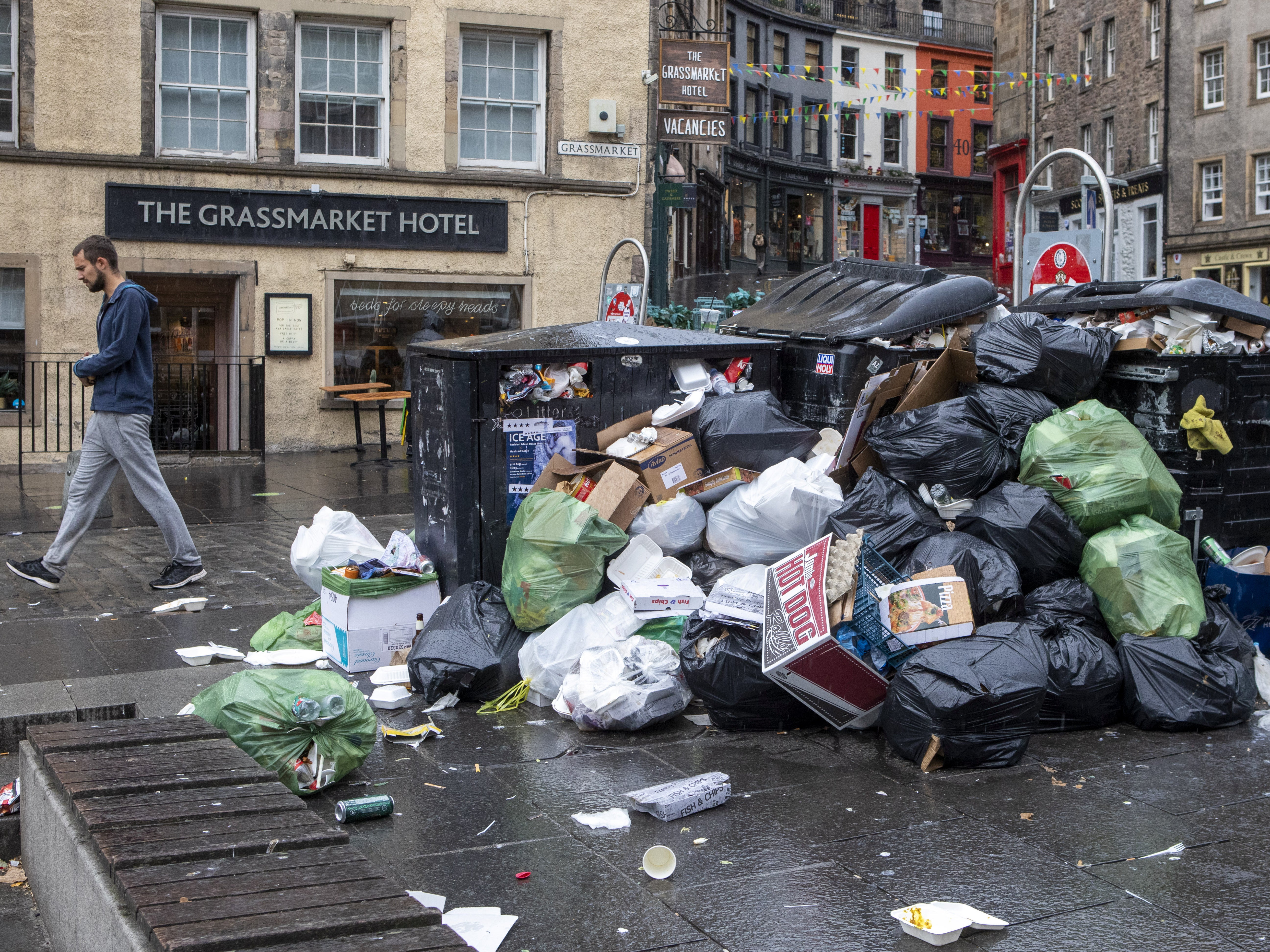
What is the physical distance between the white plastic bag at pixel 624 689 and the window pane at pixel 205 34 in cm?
1315

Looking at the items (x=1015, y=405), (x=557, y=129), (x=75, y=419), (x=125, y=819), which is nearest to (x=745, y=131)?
(x=557, y=129)

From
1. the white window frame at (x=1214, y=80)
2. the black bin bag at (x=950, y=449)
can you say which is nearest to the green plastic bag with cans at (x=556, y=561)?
the black bin bag at (x=950, y=449)

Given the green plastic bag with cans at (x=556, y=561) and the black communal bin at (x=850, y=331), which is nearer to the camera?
the green plastic bag with cans at (x=556, y=561)

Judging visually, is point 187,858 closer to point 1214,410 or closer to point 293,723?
point 293,723

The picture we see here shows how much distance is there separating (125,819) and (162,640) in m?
3.20

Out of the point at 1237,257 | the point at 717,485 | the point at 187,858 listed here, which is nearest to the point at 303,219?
the point at 717,485

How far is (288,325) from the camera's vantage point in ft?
51.3

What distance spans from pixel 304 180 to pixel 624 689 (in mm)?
12699

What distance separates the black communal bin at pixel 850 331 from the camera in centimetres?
612

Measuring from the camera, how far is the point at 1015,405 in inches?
210

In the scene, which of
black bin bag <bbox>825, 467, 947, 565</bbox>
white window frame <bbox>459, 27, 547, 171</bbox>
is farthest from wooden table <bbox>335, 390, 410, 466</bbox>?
black bin bag <bbox>825, 467, 947, 565</bbox>

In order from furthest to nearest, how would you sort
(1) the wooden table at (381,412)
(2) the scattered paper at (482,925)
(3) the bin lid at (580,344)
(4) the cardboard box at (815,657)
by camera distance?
(1) the wooden table at (381,412), (3) the bin lid at (580,344), (4) the cardboard box at (815,657), (2) the scattered paper at (482,925)

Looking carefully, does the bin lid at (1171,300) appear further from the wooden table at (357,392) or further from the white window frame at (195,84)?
the white window frame at (195,84)

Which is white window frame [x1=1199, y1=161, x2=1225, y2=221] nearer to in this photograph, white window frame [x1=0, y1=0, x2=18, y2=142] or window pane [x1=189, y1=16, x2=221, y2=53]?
window pane [x1=189, y1=16, x2=221, y2=53]
